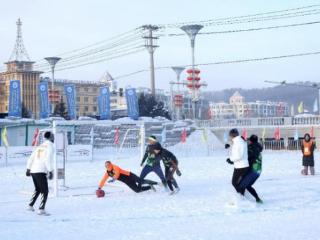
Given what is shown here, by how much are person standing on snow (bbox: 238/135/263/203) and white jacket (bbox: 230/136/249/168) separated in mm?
238

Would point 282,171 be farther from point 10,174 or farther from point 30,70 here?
point 30,70

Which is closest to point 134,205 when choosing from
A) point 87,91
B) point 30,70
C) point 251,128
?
point 251,128

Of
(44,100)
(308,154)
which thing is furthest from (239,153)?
(44,100)

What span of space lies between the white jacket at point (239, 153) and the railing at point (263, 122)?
3861 cm

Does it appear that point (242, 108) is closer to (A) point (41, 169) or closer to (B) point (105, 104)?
(B) point (105, 104)

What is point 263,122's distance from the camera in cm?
5350

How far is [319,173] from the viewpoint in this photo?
2102 centimetres

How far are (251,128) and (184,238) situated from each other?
44.2 meters

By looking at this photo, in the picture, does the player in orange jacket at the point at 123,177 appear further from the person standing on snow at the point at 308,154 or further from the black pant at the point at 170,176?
the person standing on snow at the point at 308,154

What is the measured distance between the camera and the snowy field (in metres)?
9.45

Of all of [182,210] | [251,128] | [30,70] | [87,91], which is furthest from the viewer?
[87,91]

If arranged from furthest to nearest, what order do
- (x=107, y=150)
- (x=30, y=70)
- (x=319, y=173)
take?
(x=30, y=70), (x=107, y=150), (x=319, y=173)

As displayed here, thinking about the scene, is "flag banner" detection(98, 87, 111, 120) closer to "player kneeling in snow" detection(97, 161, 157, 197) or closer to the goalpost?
the goalpost

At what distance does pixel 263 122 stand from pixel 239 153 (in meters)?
41.6
